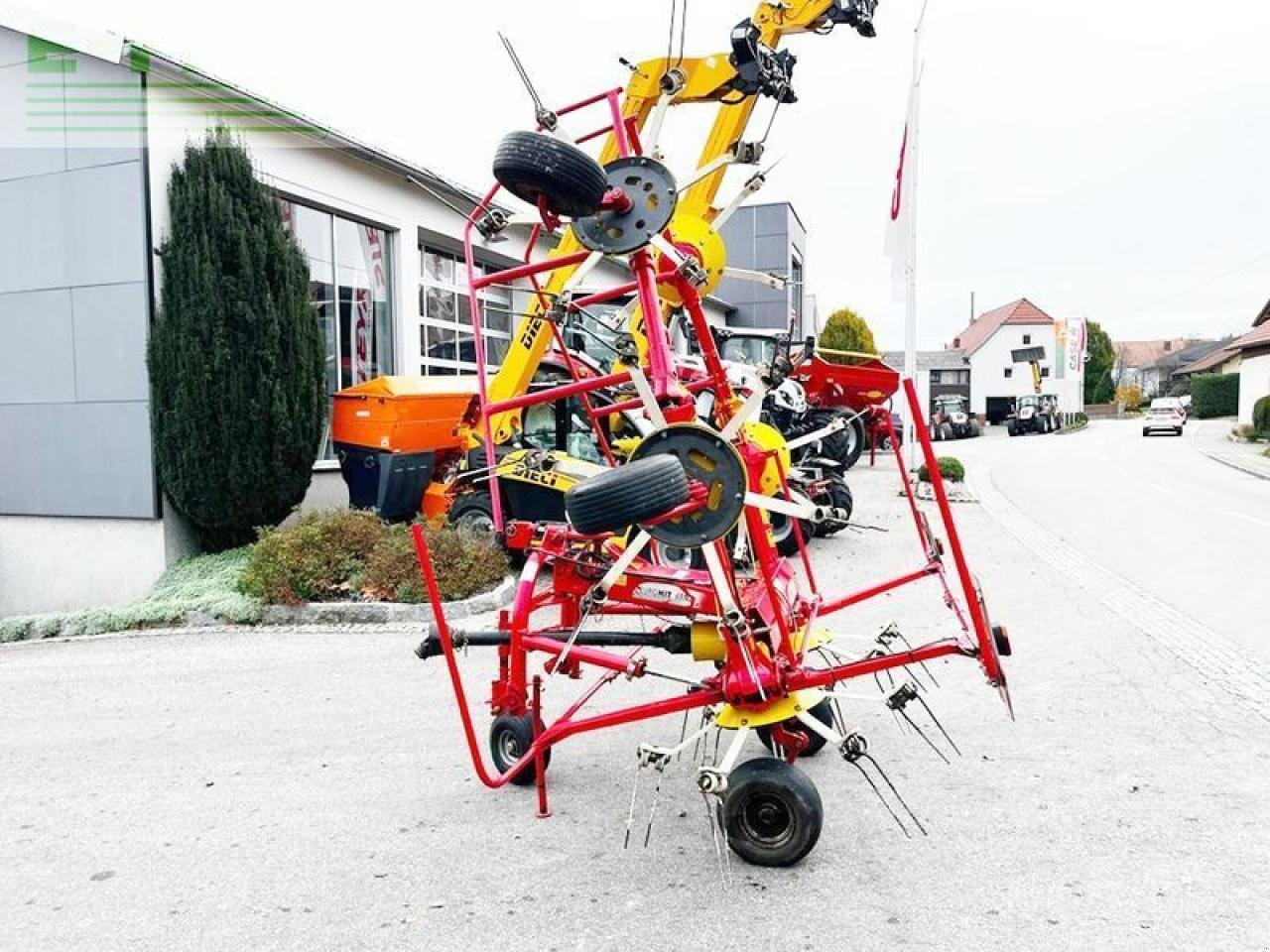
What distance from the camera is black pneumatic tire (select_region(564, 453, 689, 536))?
10.1 feet

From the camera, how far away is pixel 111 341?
10000 millimetres

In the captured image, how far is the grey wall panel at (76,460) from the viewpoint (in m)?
9.95

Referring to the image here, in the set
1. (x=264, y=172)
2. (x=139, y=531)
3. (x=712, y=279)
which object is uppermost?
(x=264, y=172)

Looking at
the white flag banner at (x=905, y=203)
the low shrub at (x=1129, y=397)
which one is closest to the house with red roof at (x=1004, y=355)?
the low shrub at (x=1129, y=397)

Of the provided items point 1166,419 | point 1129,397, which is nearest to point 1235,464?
point 1166,419

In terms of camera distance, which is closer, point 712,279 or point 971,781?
point 971,781

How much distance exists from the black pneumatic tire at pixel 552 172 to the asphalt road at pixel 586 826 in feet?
7.97

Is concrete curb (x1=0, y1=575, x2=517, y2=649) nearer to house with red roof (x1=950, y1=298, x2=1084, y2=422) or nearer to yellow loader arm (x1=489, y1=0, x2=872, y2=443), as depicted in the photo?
yellow loader arm (x1=489, y1=0, x2=872, y2=443)

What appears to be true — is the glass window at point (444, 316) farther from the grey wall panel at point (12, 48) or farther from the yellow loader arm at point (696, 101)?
the grey wall panel at point (12, 48)

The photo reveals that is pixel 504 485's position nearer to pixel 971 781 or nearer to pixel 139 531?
pixel 139 531

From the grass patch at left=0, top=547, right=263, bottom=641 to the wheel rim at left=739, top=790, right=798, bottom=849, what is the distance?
5910 mm

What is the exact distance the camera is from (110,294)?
9961 millimetres

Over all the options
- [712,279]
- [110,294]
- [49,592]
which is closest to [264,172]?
[110,294]

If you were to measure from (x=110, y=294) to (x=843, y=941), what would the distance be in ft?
31.5
